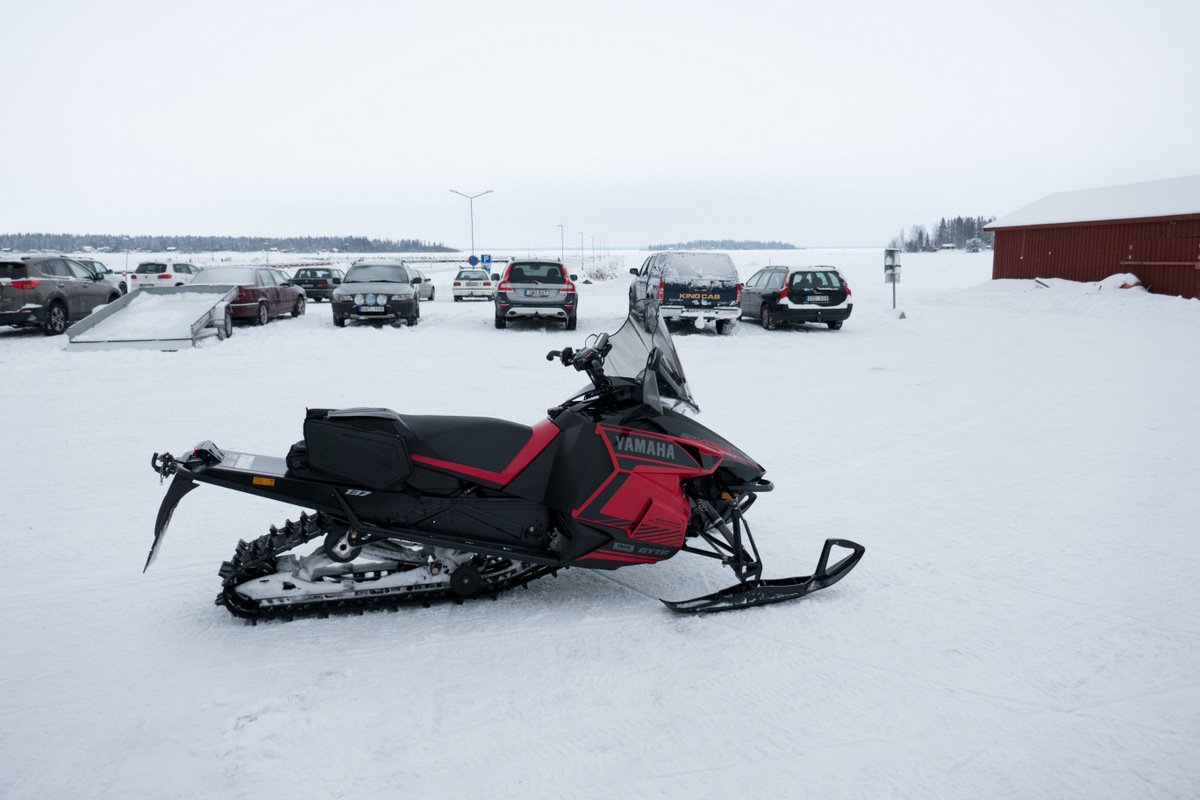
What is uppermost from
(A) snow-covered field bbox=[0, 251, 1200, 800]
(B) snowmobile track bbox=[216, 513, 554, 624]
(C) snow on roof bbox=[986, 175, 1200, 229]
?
(C) snow on roof bbox=[986, 175, 1200, 229]

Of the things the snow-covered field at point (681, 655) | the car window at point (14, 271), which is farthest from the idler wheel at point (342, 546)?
the car window at point (14, 271)

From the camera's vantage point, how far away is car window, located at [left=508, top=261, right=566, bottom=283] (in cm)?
1794

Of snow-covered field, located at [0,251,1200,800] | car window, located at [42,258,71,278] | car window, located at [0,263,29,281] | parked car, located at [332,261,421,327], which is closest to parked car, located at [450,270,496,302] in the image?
parked car, located at [332,261,421,327]

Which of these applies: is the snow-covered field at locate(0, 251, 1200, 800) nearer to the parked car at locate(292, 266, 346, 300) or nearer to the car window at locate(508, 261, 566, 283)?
the car window at locate(508, 261, 566, 283)

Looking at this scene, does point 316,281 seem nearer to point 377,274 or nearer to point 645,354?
point 377,274

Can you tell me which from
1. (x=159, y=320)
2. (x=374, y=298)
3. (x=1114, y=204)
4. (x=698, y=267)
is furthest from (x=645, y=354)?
(x=1114, y=204)

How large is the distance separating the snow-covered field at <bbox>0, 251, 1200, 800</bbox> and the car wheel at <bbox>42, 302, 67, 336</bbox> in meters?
9.59

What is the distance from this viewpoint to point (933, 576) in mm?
4359

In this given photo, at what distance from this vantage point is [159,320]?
1441 cm

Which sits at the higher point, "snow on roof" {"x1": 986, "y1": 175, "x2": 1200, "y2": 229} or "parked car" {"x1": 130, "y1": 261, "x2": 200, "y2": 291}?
"snow on roof" {"x1": 986, "y1": 175, "x2": 1200, "y2": 229}

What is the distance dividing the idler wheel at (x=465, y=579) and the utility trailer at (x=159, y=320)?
11.8 m

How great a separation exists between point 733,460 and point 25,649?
336 centimetres

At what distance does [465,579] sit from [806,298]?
15613mm

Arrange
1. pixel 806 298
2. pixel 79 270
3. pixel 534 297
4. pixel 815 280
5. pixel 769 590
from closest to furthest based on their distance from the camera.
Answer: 1. pixel 769 590
2. pixel 79 270
3. pixel 534 297
4. pixel 806 298
5. pixel 815 280
